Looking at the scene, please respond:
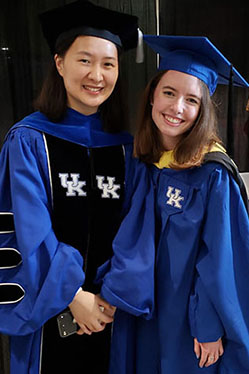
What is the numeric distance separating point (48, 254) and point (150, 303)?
43 cm

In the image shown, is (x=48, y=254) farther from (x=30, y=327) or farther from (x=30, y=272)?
(x=30, y=327)

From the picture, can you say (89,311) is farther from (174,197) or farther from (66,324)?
(174,197)

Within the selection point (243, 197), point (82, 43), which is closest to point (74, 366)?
point (243, 197)

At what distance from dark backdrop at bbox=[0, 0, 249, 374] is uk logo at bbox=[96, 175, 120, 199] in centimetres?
57

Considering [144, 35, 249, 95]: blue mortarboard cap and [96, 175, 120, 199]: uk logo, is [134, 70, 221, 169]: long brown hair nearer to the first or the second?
[144, 35, 249, 95]: blue mortarboard cap

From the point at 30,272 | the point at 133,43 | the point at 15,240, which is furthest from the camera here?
the point at 133,43

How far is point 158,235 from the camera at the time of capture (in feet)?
4.47

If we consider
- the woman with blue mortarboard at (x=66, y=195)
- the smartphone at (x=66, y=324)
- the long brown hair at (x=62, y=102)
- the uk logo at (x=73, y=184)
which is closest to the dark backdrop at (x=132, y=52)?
the long brown hair at (x=62, y=102)

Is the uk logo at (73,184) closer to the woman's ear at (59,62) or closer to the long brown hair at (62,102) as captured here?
the long brown hair at (62,102)

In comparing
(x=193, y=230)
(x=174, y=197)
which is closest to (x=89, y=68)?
(x=174, y=197)

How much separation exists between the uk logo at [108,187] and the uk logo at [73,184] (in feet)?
0.23

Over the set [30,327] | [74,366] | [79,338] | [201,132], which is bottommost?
[74,366]

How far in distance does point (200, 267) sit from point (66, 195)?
0.57 meters

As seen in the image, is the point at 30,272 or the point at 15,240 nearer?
the point at 30,272
